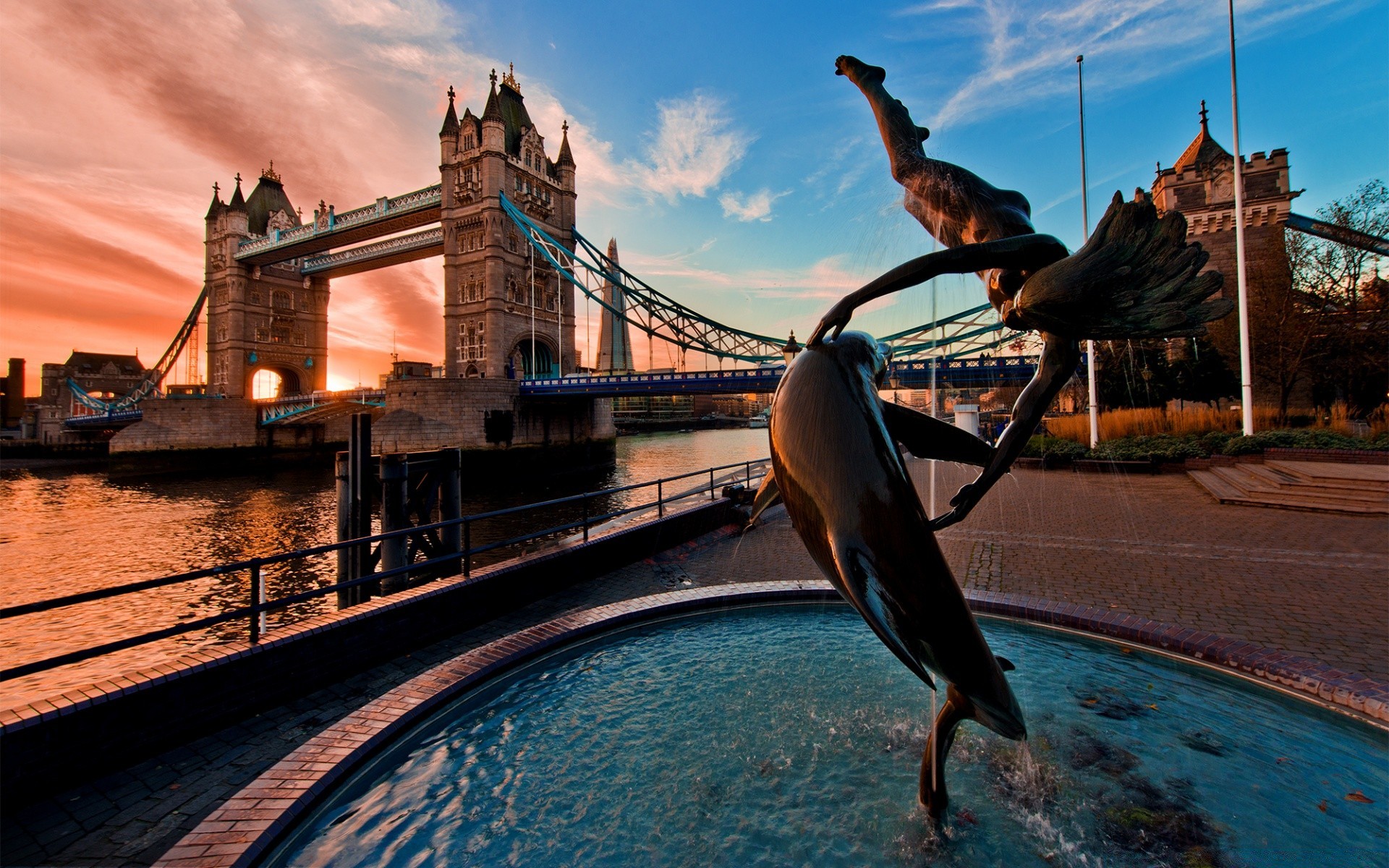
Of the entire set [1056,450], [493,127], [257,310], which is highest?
[493,127]

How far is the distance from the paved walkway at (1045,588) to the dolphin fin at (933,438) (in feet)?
11.7

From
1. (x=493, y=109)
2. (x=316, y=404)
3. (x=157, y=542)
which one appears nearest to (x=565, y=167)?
(x=493, y=109)

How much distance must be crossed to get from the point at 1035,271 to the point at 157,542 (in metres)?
21.1

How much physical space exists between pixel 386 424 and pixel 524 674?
107 feet

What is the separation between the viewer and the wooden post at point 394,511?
22.3 ft

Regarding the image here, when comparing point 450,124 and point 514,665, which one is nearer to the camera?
point 514,665

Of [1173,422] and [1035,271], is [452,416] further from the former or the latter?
[1035,271]

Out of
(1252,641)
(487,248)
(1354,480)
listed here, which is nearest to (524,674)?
(1252,641)

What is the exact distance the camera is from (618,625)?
197 inches

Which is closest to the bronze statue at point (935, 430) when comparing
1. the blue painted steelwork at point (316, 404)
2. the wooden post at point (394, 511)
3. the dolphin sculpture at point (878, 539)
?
the dolphin sculpture at point (878, 539)

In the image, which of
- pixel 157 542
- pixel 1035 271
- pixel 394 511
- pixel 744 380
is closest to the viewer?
pixel 1035 271

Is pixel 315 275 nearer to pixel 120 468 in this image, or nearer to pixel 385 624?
pixel 120 468

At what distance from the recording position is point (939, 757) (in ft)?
8.84

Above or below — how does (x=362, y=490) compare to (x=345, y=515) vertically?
above
